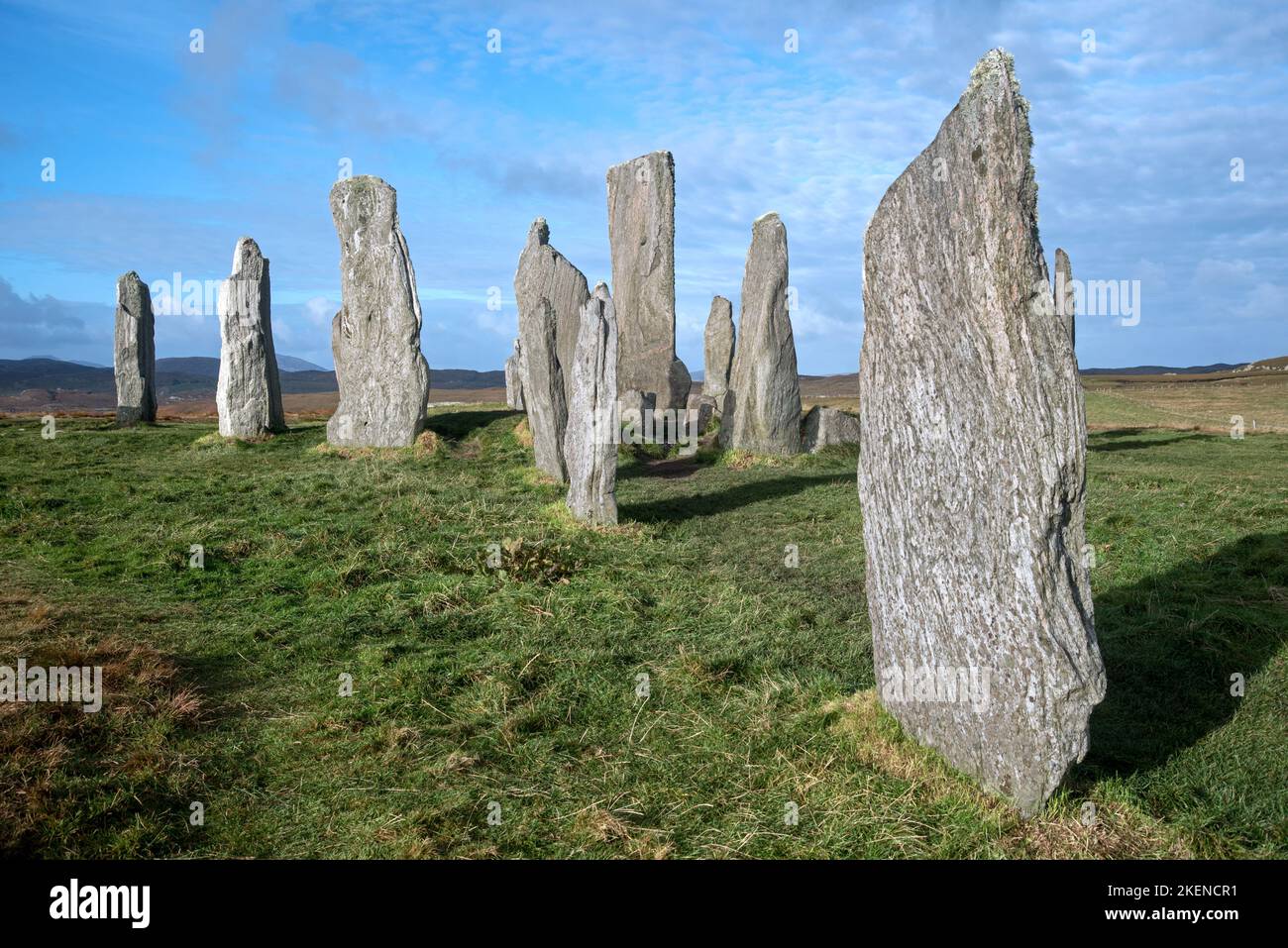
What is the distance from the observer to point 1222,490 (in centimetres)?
1277

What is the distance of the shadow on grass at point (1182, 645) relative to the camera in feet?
19.2

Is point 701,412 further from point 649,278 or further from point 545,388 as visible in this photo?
point 545,388

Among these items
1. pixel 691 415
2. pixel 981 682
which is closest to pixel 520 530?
pixel 981 682

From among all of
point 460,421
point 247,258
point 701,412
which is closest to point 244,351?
point 247,258

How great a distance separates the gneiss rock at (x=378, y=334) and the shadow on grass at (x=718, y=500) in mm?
6103

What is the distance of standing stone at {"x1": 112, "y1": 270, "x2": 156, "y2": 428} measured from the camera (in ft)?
70.6

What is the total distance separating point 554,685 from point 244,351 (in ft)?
49.1

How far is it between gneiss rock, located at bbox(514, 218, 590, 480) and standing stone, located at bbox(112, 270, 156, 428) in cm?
1073

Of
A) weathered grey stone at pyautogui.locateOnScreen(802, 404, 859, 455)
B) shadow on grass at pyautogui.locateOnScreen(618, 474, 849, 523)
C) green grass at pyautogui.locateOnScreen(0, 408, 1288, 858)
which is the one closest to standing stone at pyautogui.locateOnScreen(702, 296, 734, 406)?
weathered grey stone at pyautogui.locateOnScreen(802, 404, 859, 455)

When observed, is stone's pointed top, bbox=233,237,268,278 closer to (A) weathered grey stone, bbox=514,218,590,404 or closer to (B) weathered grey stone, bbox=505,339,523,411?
(A) weathered grey stone, bbox=514,218,590,404

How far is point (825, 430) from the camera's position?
58.6 feet

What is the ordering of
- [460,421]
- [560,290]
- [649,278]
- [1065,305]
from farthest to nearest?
[649,278] → [460,421] → [560,290] → [1065,305]
